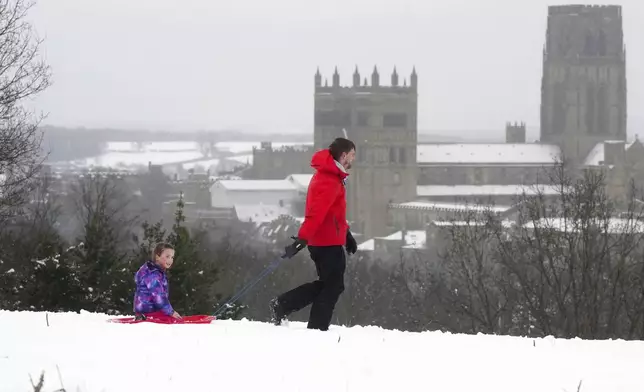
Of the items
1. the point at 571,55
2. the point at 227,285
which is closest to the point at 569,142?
the point at 571,55

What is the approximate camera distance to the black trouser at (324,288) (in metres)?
8.07

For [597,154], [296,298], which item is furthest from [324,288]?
[597,154]

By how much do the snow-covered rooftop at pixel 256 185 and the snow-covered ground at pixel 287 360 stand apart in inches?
4575

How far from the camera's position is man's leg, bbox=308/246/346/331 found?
8062 mm

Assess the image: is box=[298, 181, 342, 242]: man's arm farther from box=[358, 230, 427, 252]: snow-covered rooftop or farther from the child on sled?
box=[358, 230, 427, 252]: snow-covered rooftop

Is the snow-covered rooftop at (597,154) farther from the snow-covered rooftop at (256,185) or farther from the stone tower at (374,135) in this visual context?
the snow-covered rooftop at (256,185)

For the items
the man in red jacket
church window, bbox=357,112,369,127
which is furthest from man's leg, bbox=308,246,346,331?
church window, bbox=357,112,369,127

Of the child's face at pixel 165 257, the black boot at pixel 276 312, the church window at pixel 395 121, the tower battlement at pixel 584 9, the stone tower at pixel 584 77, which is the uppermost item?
the tower battlement at pixel 584 9

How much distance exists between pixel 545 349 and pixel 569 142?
349 ft

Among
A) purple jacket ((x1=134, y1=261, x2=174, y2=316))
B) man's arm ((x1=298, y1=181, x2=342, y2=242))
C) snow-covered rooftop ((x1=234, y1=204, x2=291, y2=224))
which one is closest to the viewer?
man's arm ((x1=298, y1=181, x2=342, y2=242))

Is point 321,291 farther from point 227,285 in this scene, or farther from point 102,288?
point 227,285

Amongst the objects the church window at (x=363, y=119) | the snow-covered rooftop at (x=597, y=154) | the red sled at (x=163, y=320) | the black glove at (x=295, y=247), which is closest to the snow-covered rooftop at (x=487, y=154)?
the snow-covered rooftop at (x=597, y=154)

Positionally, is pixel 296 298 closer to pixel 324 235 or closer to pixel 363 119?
pixel 324 235

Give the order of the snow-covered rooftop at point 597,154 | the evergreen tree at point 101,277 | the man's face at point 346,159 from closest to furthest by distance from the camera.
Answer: the man's face at point 346,159 → the evergreen tree at point 101,277 → the snow-covered rooftop at point 597,154
